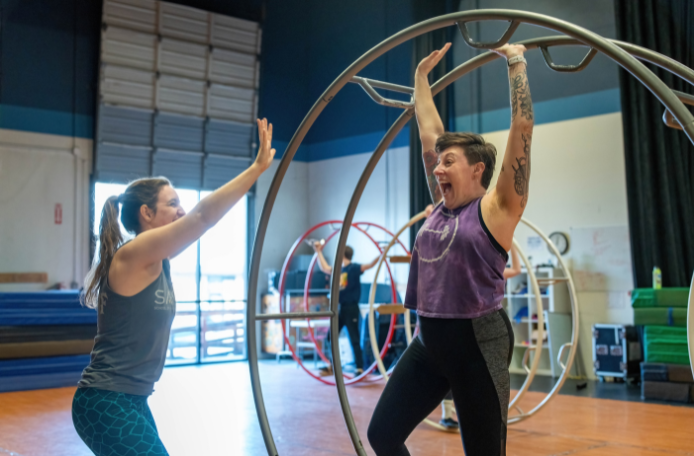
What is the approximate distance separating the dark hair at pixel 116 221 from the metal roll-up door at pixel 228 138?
8284mm

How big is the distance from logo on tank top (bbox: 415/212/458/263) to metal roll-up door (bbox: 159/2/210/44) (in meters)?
8.63

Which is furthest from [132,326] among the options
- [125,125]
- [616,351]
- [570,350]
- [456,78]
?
[125,125]

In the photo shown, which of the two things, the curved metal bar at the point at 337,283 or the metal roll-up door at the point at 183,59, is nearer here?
the curved metal bar at the point at 337,283

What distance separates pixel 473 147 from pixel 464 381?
73cm

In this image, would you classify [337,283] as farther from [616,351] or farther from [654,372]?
[616,351]

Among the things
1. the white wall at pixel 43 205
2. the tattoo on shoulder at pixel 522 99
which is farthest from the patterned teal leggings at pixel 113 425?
the white wall at pixel 43 205

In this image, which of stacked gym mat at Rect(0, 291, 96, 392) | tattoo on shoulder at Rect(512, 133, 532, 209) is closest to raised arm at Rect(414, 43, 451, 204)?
tattoo on shoulder at Rect(512, 133, 532, 209)

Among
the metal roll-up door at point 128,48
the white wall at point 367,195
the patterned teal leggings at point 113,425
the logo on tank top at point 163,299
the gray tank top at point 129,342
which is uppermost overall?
the metal roll-up door at point 128,48

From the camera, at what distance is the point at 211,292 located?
10320mm

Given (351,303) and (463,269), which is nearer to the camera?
(463,269)

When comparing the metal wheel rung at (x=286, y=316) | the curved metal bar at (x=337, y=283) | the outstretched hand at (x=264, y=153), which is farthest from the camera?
the curved metal bar at (x=337, y=283)

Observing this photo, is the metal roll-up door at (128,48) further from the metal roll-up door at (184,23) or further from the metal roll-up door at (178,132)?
the metal roll-up door at (178,132)

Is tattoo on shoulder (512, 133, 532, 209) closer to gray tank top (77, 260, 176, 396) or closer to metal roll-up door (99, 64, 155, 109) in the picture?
gray tank top (77, 260, 176, 396)

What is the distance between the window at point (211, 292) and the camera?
10.1 metres
